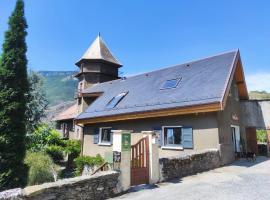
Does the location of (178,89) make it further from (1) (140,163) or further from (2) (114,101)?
(1) (140,163)

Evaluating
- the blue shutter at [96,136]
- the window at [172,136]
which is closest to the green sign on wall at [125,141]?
the window at [172,136]

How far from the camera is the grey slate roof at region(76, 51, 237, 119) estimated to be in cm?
1341

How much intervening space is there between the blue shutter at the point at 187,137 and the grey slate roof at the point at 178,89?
139 cm

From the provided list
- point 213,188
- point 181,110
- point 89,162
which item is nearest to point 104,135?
point 89,162

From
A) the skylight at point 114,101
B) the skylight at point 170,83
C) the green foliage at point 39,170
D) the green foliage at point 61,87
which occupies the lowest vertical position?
the green foliage at point 39,170

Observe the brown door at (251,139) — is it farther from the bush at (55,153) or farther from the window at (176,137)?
the bush at (55,153)

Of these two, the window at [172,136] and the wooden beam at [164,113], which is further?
the window at [172,136]

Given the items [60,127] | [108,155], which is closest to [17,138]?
[108,155]

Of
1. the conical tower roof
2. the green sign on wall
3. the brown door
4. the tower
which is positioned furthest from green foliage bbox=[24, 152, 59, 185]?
the conical tower roof

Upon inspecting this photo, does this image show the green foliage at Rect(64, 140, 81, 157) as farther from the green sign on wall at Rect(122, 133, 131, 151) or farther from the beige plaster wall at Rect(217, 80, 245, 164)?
the green sign on wall at Rect(122, 133, 131, 151)

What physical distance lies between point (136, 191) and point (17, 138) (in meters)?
5.57

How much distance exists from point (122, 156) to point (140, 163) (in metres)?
0.98

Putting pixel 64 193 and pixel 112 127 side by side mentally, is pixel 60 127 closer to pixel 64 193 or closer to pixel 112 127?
pixel 112 127

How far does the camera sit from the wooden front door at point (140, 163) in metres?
8.03
